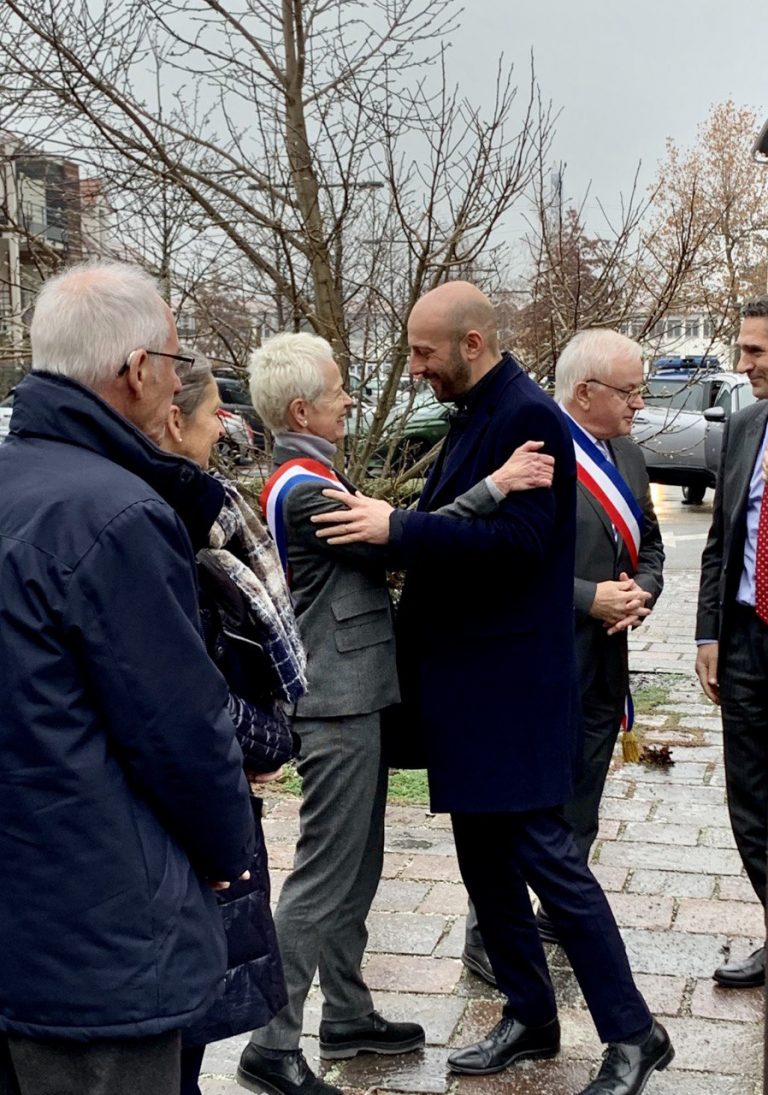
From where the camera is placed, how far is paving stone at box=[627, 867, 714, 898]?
518cm

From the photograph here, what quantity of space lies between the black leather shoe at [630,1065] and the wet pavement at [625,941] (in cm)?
13

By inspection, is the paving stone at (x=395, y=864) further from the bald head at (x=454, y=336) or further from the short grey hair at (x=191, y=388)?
the short grey hair at (x=191, y=388)

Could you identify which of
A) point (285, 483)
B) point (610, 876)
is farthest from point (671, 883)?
point (285, 483)

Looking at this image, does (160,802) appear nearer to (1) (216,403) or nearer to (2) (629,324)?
(1) (216,403)

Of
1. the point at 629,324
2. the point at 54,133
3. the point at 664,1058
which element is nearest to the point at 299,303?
the point at 54,133

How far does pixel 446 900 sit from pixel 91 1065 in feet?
9.71

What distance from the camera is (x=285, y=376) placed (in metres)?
3.75

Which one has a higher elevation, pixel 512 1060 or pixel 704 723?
pixel 512 1060

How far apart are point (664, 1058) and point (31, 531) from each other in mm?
2397

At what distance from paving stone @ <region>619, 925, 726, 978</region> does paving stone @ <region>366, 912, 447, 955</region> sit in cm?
65

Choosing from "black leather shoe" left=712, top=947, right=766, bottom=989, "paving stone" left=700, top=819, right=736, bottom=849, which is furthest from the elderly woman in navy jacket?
"paving stone" left=700, top=819, right=736, bottom=849

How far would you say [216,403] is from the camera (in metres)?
3.18

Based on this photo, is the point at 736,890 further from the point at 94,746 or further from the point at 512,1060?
the point at 94,746

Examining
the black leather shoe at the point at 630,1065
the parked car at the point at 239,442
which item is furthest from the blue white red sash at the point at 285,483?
the parked car at the point at 239,442
